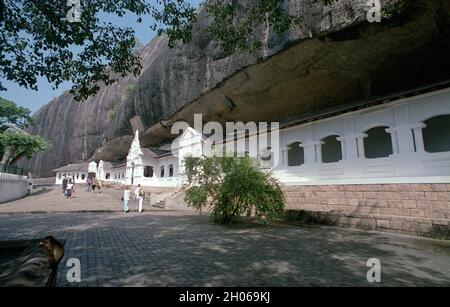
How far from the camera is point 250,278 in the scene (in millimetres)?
4516

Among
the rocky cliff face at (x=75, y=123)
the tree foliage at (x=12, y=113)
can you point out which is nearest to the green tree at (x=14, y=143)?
the tree foliage at (x=12, y=113)

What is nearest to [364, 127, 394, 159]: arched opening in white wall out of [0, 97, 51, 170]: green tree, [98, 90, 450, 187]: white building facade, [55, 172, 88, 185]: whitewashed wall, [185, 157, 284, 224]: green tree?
[98, 90, 450, 187]: white building facade

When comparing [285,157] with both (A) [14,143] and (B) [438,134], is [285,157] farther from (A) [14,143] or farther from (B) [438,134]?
(A) [14,143]

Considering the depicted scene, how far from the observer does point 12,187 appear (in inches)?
850

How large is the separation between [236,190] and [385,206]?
220 inches

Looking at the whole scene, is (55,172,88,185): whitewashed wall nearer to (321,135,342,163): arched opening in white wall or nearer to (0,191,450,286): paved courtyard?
(0,191,450,286): paved courtyard

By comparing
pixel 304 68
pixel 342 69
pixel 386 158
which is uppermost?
pixel 304 68

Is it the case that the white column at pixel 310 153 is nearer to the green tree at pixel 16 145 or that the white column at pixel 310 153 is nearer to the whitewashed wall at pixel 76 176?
the green tree at pixel 16 145

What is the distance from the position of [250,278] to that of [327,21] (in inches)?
436

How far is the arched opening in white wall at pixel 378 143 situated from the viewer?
13336mm

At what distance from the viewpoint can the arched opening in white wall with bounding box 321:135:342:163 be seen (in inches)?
587

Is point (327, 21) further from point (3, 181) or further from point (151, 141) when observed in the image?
point (151, 141)

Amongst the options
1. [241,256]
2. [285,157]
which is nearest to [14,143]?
[285,157]

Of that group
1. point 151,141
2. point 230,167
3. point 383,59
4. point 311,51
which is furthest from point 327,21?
point 151,141
